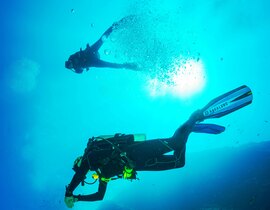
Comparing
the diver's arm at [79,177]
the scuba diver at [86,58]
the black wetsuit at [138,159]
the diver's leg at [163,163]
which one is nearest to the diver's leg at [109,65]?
the scuba diver at [86,58]

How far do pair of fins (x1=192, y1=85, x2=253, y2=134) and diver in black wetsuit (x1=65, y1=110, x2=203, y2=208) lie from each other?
0.67m

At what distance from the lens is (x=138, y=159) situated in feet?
20.5

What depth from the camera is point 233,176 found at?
23984mm

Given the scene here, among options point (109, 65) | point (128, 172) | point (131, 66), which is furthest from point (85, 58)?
point (128, 172)

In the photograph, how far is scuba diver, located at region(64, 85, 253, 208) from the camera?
589cm

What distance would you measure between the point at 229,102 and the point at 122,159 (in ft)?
11.1

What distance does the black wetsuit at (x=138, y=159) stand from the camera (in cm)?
A: 588

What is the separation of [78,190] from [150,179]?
3997cm

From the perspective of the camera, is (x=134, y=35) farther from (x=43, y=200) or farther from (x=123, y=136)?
(x=43, y=200)

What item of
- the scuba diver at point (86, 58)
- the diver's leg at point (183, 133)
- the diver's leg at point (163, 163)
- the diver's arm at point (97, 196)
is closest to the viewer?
the diver's arm at point (97, 196)

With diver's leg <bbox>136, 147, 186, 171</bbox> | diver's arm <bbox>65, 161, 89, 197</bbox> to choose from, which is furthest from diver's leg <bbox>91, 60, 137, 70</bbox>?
diver's arm <bbox>65, 161, 89, 197</bbox>

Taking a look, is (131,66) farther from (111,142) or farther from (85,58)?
(111,142)

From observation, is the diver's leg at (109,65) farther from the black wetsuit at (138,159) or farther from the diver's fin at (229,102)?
the black wetsuit at (138,159)

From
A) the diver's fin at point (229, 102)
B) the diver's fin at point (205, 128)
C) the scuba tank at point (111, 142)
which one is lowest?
the scuba tank at point (111, 142)
